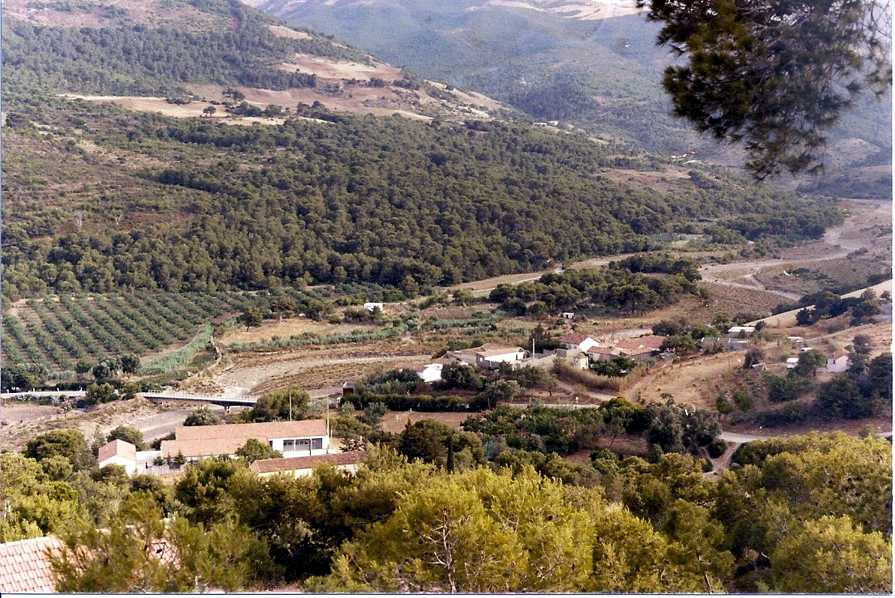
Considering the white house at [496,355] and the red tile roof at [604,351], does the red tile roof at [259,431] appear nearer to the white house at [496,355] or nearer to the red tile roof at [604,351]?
the white house at [496,355]

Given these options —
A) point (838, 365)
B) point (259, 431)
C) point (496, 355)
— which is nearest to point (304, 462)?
point (259, 431)

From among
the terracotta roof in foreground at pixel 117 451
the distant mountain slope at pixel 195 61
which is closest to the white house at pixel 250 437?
the terracotta roof in foreground at pixel 117 451

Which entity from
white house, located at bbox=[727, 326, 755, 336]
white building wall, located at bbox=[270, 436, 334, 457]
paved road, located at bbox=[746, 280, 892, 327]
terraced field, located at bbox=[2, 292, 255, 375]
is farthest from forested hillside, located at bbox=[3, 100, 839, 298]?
white building wall, located at bbox=[270, 436, 334, 457]

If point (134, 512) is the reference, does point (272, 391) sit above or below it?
below

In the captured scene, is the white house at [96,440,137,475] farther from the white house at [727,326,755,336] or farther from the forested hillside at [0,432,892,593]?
the white house at [727,326,755,336]

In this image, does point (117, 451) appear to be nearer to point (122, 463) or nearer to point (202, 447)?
point (122, 463)

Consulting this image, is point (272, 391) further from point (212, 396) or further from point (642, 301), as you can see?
point (642, 301)

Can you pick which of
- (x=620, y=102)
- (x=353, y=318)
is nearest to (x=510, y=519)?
(x=353, y=318)
